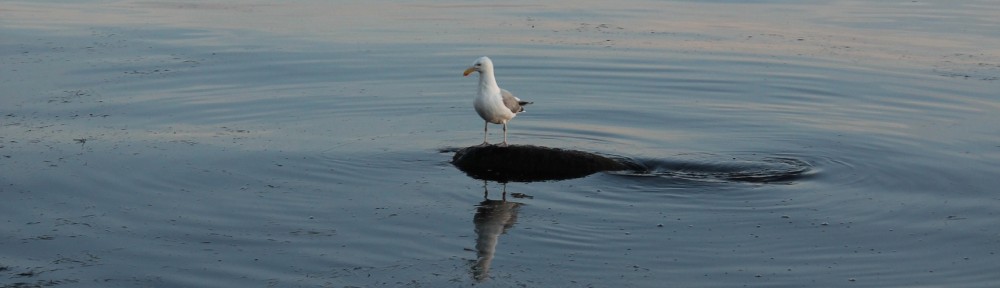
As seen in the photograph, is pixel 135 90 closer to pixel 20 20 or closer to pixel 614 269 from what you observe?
pixel 20 20

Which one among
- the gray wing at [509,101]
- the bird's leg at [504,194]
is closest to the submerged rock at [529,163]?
the bird's leg at [504,194]

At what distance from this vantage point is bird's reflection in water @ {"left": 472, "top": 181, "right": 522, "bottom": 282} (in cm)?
899

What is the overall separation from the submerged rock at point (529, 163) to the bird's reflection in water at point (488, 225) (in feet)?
1.17

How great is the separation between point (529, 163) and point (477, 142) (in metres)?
1.58

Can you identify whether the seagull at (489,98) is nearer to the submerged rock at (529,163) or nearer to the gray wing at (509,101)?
the gray wing at (509,101)

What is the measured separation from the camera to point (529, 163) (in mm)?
12219

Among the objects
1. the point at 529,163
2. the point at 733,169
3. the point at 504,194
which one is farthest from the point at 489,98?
the point at 733,169

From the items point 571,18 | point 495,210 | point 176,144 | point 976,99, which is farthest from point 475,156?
point 571,18

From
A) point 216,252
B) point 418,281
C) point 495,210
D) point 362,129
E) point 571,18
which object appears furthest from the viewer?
point 571,18

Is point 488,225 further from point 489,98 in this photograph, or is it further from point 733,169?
point 733,169

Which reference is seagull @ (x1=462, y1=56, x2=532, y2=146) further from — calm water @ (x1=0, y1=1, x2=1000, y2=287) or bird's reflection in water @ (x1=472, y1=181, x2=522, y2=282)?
bird's reflection in water @ (x1=472, y1=181, x2=522, y2=282)

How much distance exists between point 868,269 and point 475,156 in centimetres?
438

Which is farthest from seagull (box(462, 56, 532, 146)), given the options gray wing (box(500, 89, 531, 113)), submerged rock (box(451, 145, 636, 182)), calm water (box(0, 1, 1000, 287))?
calm water (box(0, 1, 1000, 287))

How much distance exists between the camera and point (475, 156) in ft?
40.5
